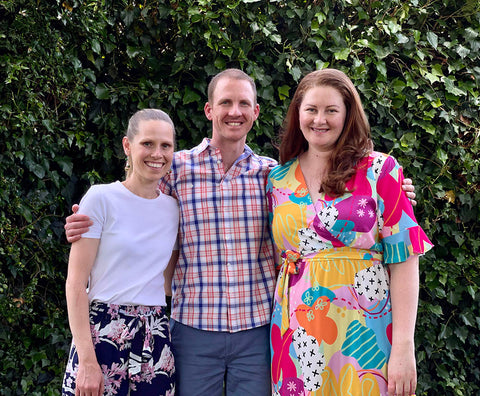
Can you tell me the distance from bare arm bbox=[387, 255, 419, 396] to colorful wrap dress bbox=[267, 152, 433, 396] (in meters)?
0.03

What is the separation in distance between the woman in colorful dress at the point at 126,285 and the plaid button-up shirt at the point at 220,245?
143 millimetres

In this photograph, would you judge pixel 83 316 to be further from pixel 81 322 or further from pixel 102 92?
pixel 102 92

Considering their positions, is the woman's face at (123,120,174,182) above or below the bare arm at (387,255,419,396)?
→ above

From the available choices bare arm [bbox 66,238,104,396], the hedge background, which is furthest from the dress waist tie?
the hedge background

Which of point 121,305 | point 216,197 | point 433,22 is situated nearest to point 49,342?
point 121,305

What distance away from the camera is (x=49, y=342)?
2.80m

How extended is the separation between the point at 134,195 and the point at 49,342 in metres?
1.17

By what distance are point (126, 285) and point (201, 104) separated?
4.52 feet

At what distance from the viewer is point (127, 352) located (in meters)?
1.95

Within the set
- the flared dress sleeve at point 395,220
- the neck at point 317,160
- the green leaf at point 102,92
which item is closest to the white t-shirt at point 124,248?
the neck at point 317,160

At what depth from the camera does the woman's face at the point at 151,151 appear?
2.10 m

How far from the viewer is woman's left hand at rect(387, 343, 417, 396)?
6.37 ft

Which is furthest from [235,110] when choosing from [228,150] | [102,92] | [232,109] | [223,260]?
[102,92]

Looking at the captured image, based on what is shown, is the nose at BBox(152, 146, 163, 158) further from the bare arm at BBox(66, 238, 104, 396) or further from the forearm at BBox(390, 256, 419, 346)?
the forearm at BBox(390, 256, 419, 346)
